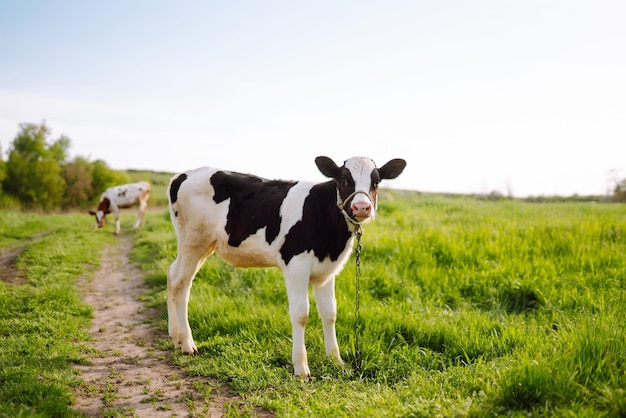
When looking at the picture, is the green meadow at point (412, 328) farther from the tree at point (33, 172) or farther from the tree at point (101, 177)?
the tree at point (101, 177)

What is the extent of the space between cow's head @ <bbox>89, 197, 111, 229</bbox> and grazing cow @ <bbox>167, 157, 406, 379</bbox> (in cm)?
1383

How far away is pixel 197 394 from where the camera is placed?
4.01m

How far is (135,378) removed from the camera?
172 inches

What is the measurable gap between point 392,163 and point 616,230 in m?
7.42

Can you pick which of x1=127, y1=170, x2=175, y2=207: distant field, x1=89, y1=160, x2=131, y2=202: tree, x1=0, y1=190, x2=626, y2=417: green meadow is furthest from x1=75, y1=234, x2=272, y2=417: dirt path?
x1=127, y1=170, x2=175, y2=207: distant field

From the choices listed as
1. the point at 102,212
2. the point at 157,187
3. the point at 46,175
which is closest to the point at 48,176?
the point at 46,175

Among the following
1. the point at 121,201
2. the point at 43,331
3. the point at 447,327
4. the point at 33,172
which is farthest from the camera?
the point at 33,172

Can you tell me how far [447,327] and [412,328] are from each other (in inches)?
15.8

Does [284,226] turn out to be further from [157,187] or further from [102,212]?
[157,187]

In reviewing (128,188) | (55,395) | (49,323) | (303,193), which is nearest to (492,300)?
(303,193)

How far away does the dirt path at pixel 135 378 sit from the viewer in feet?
12.2

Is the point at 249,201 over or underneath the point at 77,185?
underneath

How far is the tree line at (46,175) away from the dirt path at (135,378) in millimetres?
24704

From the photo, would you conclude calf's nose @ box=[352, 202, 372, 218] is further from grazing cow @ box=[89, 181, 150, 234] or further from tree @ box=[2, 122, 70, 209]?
tree @ box=[2, 122, 70, 209]
